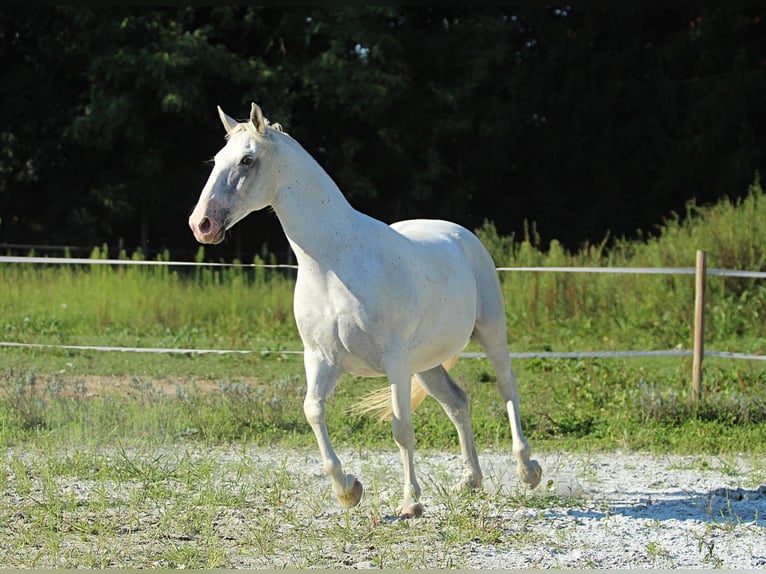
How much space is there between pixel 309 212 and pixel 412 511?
5.02 feet

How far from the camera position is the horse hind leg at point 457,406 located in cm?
597

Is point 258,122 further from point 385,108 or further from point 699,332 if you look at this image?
point 385,108

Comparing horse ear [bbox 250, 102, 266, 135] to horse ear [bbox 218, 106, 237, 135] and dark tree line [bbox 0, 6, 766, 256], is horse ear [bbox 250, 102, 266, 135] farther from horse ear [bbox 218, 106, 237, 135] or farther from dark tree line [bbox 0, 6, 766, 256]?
dark tree line [bbox 0, 6, 766, 256]

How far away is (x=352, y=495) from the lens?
511 centimetres

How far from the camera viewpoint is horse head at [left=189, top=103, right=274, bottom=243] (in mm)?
4754

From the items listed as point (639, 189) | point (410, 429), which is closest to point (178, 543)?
point (410, 429)

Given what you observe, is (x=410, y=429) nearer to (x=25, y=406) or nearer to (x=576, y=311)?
(x=25, y=406)

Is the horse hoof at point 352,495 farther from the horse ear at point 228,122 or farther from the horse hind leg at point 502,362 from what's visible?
the horse ear at point 228,122

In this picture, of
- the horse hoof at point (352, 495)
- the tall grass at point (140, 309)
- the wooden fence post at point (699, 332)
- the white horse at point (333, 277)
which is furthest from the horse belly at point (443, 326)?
the tall grass at point (140, 309)

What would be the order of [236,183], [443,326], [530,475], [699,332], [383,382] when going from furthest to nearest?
[383,382] → [699,332] → [530,475] → [443,326] → [236,183]

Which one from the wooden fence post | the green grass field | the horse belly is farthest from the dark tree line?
the horse belly

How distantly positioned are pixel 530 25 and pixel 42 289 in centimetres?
1372

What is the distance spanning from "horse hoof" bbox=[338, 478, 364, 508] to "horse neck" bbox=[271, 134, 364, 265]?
3.60 feet

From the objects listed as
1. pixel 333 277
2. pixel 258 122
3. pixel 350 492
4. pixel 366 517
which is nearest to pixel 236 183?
pixel 258 122
